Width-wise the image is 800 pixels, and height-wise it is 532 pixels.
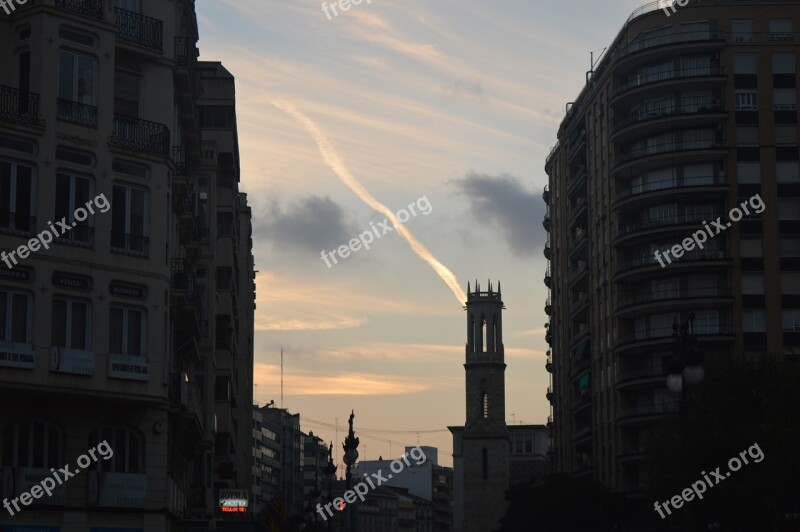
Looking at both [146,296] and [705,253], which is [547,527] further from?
[146,296]

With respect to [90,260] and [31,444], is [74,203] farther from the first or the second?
[31,444]

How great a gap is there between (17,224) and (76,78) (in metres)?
4.33

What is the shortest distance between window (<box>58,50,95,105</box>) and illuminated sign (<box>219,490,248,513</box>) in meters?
15.1

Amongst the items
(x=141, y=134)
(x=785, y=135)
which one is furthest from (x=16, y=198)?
(x=785, y=135)

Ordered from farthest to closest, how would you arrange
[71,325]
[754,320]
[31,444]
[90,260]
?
[754,320], [90,260], [71,325], [31,444]

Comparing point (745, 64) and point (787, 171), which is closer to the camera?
point (787, 171)

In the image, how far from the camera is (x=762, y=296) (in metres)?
88.4

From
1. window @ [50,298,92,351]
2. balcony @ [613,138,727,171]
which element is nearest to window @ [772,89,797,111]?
balcony @ [613,138,727,171]

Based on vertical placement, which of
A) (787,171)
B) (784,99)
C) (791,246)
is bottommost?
(791,246)

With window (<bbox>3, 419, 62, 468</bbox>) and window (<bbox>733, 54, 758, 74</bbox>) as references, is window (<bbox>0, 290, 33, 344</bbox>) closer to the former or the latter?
window (<bbox>3, 419, 62, 468</bbox>)

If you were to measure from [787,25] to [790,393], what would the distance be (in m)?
43.1

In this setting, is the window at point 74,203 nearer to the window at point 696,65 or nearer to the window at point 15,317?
the window at point 15,317

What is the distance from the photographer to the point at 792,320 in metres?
87.6

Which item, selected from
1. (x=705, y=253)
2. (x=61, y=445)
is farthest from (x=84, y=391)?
(x=705, y=253)
